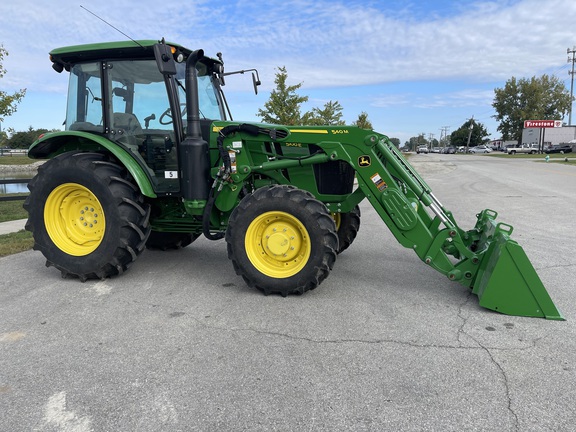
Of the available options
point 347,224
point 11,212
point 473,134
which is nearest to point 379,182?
point 347,224

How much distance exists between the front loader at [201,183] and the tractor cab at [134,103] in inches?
0.5

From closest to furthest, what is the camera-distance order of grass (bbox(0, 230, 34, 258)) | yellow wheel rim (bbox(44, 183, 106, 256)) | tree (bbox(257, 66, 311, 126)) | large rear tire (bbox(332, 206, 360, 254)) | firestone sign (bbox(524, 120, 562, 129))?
yellow wheel rim (bbox(44, 183, 106, 256)), large rear tire (bbox(332, 206, 360, 254)), grass (bbox(0, 230, 34, 258)), tree (bbox(257, 66, 311, 126)), firestone sign (bbox(524, 120, 562, 129))

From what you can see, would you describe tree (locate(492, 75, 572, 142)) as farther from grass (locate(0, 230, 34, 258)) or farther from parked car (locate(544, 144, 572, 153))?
grass (locate(0, 230, 34, 258))

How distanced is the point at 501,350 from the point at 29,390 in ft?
11.0

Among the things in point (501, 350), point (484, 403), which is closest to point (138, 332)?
point (484, 403)

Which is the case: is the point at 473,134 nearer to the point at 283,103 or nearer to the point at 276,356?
the point at 283,103

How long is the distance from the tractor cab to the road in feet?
4.73

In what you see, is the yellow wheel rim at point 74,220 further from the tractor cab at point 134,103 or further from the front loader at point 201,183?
the tractor cab at point 134,103

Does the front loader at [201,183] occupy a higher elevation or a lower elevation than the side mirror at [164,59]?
lower

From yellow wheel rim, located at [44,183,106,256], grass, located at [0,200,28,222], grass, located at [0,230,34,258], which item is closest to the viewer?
yellow wheel rim, located at [44,183,106,256]

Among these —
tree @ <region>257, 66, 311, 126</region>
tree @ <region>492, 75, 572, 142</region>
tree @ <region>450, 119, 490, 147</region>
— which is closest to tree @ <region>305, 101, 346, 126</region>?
tree @ <region>257, 66, 311, 126</region>

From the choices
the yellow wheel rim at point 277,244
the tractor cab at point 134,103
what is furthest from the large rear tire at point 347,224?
the tractor cab at point 134,103

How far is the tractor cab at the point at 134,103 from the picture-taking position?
16.1 ft

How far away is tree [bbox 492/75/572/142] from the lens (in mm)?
76188
